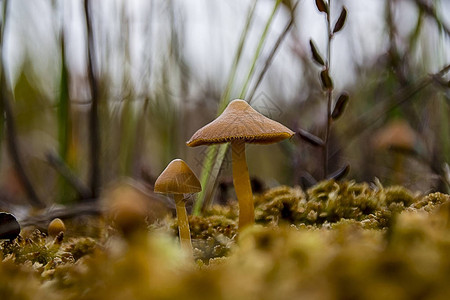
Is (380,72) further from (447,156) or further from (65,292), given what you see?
(65,292)

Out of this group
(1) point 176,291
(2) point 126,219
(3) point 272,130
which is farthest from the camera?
(3) point 272,130

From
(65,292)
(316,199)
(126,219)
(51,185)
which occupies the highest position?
(126,219)

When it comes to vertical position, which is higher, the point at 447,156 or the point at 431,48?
the point at 431,48

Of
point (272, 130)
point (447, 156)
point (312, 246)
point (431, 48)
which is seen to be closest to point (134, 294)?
point (312, 246)

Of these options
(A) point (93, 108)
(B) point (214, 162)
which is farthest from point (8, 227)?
(A) point (93, 108)

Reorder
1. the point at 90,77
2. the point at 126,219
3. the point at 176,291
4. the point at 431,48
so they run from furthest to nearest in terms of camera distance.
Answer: the point at 431,48
the point at 90,77
the point at 126,219
the point at 176,291

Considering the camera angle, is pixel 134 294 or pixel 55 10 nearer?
pixel 134 294

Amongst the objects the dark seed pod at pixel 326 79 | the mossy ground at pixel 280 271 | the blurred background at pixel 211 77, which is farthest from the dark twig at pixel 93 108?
the mossy ground at pixel 280 271
